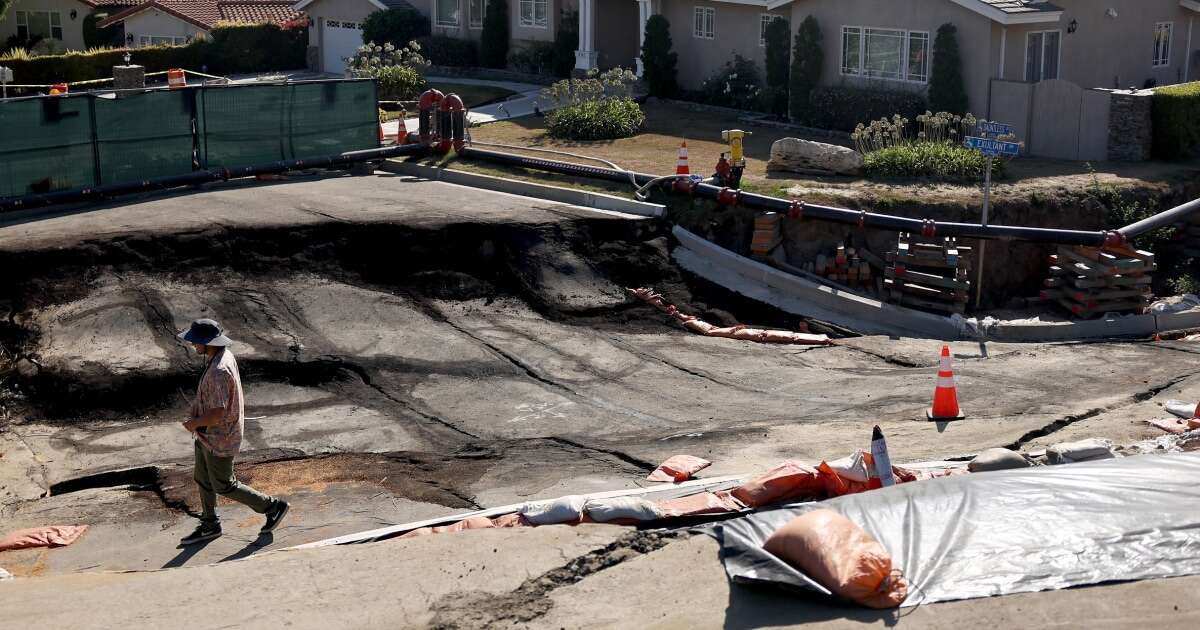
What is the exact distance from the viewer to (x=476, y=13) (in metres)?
37.7

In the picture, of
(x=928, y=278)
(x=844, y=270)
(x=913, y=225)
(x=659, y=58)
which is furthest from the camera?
(x=659, y=58)

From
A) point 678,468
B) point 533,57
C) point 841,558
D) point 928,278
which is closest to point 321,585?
point 841,558

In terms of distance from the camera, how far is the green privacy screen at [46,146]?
1798 centimetres

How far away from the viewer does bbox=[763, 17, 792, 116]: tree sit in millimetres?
28578

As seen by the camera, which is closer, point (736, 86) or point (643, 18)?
point (736, 86)

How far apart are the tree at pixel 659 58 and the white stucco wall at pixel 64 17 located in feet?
92.7

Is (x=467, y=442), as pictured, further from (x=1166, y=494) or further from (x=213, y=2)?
(x=213, y=2)

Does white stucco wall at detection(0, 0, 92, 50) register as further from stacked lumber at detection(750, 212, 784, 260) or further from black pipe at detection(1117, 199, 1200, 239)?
black pipe at detection(1117, 199, 1200, 239)

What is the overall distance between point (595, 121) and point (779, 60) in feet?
16.3

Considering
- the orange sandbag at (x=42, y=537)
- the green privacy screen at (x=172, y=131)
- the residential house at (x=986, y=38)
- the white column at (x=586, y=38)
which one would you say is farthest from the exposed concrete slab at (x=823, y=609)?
the white column at (x=586, y=38)

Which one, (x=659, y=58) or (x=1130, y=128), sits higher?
(x=659, y=58)

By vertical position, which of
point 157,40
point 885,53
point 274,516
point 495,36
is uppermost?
point 157,40

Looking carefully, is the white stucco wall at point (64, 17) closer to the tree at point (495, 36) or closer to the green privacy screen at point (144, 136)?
the tree at point (495, 36)

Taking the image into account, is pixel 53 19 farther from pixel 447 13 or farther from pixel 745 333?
pixel 745 333
